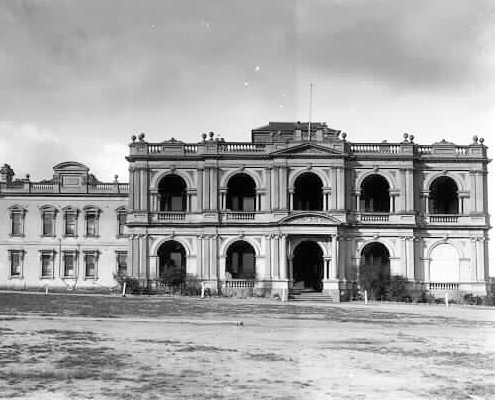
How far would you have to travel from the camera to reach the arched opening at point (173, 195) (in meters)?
46.6

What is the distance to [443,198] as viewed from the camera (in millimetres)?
47156

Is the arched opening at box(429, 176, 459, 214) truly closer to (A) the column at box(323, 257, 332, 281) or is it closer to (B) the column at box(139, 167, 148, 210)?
(A) the column at box(323, 257, 332, 281)

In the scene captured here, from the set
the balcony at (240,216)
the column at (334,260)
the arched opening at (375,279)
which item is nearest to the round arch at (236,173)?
the balcony at (240,216)

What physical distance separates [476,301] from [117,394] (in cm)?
3438

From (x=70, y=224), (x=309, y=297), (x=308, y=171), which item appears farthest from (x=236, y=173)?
(x=70, y=224)

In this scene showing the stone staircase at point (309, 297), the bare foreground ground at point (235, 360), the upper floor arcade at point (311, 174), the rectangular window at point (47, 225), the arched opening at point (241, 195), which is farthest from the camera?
the rectangular window at point (47, 225)

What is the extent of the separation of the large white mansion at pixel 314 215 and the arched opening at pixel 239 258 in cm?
10

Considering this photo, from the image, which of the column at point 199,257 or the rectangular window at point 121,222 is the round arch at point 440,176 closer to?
the column at point 199,257

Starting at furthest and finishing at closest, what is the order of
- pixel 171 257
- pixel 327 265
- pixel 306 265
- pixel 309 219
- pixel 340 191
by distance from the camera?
1. pixel 171 257
2. pixel 306 265
3. pixel 340 191
4. pixel 327 265
5. pixel 309 219

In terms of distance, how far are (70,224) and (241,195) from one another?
15.6m

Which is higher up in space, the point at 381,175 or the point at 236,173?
→ the point at 236,173

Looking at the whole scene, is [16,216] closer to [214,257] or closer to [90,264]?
[90,264]

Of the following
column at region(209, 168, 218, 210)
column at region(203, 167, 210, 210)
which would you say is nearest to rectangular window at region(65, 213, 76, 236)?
column at region(203, 167, 210, 210)

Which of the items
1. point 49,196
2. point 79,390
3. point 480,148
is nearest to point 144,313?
point 79,390
